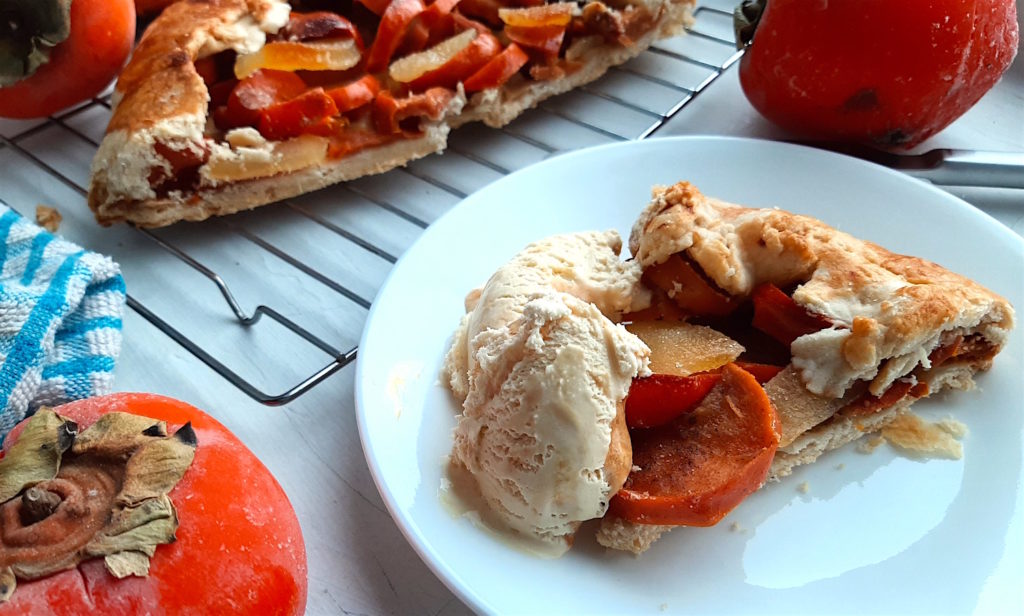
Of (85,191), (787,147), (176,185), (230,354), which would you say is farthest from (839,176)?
(85,191)

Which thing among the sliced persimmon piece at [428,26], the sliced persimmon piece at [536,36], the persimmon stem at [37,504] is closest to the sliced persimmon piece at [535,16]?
the sliced persimmon piece at [536,36]

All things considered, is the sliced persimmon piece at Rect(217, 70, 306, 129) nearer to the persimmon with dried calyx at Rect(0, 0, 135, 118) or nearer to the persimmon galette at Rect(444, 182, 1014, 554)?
the persimmon with dried calyx at Rect(0, 0, 135, 118)

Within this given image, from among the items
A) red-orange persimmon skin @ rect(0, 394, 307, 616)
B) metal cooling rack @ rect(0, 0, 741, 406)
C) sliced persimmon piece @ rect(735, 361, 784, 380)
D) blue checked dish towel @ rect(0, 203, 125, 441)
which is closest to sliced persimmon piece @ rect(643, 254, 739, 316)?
Result: sliced persimmon piece @ rect(735, 361, 784, 380)

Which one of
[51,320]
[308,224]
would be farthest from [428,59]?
[51,320]

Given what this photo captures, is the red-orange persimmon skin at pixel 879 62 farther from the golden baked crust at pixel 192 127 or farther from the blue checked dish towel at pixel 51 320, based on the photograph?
the blue checked dish towel at pixel 51 320

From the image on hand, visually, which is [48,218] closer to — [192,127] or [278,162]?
[192,127]

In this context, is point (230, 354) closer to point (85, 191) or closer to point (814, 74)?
point (85, 191)
